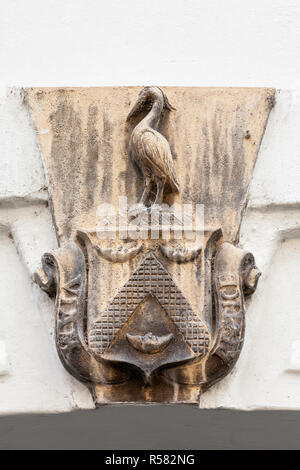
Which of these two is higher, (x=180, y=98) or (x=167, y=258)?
(x=180, y=98)

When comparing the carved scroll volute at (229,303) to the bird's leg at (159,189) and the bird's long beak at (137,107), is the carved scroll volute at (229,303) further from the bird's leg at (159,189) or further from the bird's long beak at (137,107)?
the bird's long beak at (137,107)

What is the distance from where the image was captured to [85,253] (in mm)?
2182

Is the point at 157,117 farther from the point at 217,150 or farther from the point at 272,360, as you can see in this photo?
the point at 272,360

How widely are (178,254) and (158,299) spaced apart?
112 millimetres

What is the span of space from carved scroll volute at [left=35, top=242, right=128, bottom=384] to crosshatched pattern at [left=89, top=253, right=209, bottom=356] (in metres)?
0.04

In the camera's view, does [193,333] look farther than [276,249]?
No

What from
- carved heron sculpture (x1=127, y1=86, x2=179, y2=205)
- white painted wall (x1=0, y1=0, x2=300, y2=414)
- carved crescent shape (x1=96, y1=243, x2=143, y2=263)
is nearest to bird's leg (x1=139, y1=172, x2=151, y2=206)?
carved heron sculpture (x1=127, y1=86, x2=179, y2=205)

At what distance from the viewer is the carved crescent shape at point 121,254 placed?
2146 millimetres
